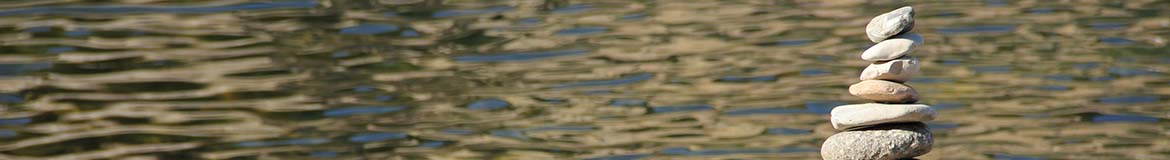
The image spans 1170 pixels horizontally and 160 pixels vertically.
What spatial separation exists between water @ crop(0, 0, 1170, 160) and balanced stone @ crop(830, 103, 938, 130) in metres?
0.89

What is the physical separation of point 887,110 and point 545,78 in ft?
4.61

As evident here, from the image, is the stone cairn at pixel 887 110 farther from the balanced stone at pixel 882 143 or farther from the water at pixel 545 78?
the water at pixel 545 78

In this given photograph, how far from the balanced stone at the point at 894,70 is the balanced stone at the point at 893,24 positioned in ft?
0.10

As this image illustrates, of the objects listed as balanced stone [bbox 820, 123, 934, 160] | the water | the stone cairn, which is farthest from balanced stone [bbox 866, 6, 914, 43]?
the water

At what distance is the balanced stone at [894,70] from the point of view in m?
2.01

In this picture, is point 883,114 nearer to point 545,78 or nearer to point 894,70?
point 894,70

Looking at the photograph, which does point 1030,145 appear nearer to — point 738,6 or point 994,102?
point 994,102

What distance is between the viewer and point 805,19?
367cm

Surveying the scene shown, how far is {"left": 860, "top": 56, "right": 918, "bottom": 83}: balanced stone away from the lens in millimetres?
2010

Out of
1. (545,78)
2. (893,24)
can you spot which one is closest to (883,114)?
(893,24)

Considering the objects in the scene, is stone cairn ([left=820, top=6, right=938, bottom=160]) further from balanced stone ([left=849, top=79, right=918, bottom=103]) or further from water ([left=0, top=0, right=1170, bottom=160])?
water ([left=0, top=0, right=1170, bottom=160])

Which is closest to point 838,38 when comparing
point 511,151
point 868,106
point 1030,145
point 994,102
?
point 994,102

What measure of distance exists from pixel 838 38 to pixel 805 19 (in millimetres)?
111

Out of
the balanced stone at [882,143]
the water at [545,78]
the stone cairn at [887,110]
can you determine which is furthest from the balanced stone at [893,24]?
the water at [545,78]
